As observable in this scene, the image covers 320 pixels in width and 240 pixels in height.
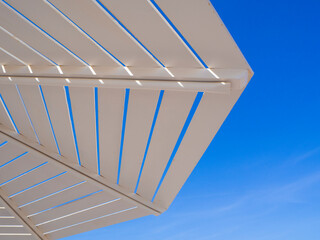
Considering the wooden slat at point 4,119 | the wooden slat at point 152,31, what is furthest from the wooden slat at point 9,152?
the wooden slat at point 152,31

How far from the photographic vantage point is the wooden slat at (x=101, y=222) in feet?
31.0

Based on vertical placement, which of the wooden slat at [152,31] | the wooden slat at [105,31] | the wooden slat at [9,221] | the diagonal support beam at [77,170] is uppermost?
the wooden slat at [152,31]

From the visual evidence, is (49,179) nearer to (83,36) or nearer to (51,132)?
(51,132)

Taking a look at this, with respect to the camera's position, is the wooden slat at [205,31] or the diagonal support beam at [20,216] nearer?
the wooden slat at [205,31]

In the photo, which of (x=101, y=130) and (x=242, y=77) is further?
(x=101, y=130)

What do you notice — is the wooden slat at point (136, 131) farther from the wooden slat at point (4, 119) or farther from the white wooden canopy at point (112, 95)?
the wooden slat at point (4, 119)

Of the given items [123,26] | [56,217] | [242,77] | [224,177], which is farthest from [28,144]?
[224,177]

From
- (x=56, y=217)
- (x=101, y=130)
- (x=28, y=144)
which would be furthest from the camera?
(x=56, y=217)

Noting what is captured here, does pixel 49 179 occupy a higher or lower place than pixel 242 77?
lower

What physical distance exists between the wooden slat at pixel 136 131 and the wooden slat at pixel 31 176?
6.16ft

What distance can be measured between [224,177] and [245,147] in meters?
13.2

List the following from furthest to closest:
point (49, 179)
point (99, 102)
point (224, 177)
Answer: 1. point (224, 177)
2. point (49, 179)
3. point (99, 102)

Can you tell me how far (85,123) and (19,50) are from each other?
185 cm

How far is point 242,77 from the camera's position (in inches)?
171
